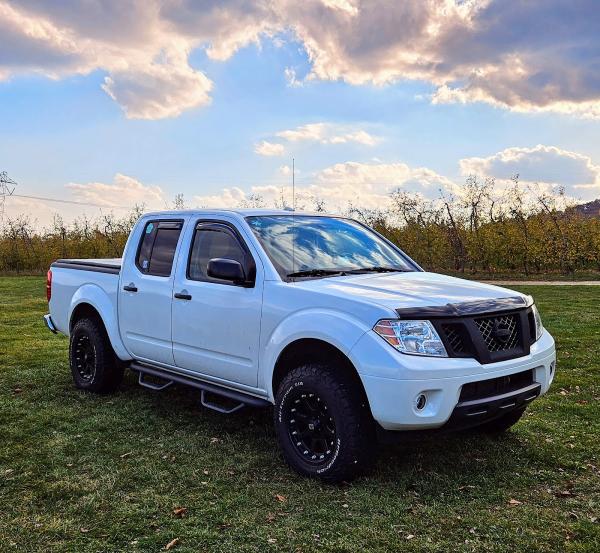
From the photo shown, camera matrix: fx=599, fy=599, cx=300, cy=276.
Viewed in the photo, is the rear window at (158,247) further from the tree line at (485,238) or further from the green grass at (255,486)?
the tree line at (485,238)

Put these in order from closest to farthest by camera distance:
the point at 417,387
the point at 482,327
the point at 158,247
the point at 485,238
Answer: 1. the point at 417,387
2. the point at 482,327
3. the point at 158,247
4. the point at 485,238

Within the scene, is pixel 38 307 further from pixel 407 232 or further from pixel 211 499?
pixel 407 232

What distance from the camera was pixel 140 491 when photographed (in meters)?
3.99

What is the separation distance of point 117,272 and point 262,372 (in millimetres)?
2305

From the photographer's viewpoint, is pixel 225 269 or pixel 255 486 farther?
pixel 225 269

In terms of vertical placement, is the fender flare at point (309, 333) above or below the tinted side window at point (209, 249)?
below

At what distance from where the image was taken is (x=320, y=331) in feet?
13.0

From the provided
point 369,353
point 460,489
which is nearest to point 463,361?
point 369,353

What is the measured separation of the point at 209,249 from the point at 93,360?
7.37ft

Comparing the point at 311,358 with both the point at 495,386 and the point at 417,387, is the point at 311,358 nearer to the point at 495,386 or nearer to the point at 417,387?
the point at 417,387

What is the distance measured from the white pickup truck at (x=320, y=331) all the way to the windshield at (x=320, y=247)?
15 mm

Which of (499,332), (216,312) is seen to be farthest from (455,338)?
(216,312)

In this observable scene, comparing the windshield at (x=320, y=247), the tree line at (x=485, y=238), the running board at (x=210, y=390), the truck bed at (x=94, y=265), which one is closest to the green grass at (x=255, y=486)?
the running board at (x=210, y=390)

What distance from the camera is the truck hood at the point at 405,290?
3.90m
